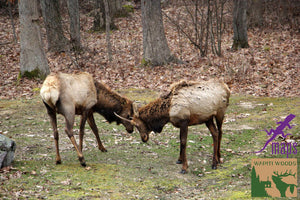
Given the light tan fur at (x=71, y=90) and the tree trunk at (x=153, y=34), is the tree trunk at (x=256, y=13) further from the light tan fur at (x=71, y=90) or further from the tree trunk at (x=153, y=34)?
the light tan fur at (x=71, y=90)

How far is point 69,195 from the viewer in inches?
238

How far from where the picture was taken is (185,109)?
744 cm

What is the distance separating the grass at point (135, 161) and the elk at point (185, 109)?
0.56 meters

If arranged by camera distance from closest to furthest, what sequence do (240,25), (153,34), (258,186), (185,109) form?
1. (258,186)
2. (185,109)
3. (153,34)
4. (240,25)

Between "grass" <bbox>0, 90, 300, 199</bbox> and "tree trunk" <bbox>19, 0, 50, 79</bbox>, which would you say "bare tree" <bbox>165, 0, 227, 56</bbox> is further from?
"grass" <bbox>0, 90, 300, 199</bbox>

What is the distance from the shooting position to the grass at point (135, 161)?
20.5ft

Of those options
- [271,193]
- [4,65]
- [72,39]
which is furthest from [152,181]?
[4,65]

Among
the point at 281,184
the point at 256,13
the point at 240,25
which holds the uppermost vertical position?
the point at 256,13

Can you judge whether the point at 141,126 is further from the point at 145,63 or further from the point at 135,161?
the point at 145,63

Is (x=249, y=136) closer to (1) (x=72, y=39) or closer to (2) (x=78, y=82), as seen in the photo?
(2) (x=78, y=82)

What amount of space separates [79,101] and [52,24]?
15.3 m

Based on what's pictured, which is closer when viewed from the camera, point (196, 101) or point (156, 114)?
point (196, 101)

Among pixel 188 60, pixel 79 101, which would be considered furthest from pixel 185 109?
pixel 188 60

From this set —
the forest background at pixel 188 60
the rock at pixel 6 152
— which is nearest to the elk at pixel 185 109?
the rock at pixel 6 152
